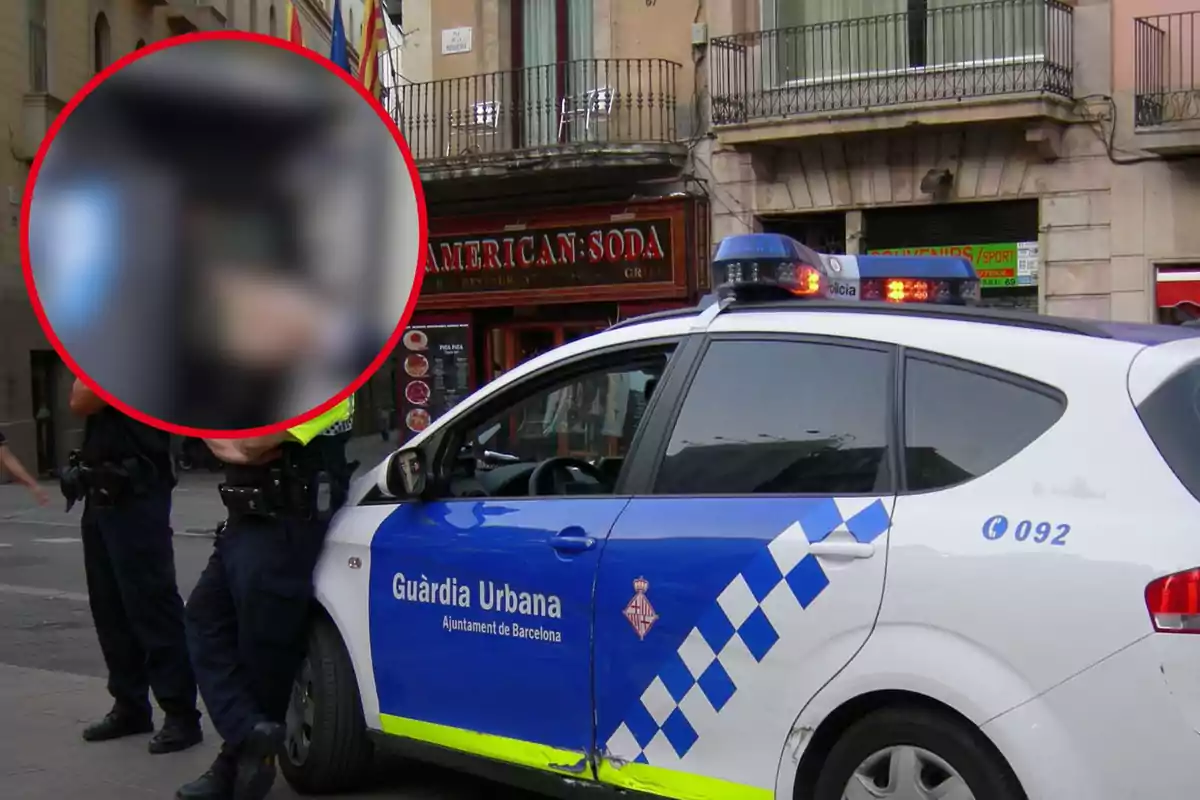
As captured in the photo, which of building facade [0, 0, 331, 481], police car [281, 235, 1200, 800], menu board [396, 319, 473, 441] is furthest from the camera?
building facade [0, 0, 331, 481]

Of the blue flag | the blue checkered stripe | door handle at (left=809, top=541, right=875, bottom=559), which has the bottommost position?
the blue checkered stripe

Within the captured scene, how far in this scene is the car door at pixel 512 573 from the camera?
13.3 ft

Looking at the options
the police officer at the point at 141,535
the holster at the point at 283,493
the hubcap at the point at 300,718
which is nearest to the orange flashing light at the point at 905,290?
the holster at the point at 283,493

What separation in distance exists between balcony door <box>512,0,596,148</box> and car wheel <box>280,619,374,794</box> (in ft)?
43.7

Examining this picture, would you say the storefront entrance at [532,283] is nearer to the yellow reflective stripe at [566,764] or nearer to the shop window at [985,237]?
the shop window at [985,237]

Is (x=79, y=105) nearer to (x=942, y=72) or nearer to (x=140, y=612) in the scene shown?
(x=140, y=612)

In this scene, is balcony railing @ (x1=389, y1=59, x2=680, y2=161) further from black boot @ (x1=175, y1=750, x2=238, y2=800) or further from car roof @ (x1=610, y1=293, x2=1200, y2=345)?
car roof @ (x1=610, y1=293, x2=1200, y2=345)

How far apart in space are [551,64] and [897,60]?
4958mm

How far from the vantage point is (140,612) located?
5.61 metres

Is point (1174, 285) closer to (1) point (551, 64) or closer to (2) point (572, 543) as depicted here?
(1) point (551, 64)

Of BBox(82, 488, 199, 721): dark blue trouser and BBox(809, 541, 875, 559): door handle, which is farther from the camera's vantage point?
BBox(82, 488, 199, 721): dark blue trouser

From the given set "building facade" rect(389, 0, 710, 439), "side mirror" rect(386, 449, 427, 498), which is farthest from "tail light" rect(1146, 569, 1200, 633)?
"building facade" rect(389, 0, 710, 439)

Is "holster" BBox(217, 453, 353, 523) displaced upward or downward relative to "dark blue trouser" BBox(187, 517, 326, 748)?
upward

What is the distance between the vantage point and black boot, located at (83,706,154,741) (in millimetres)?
5742
